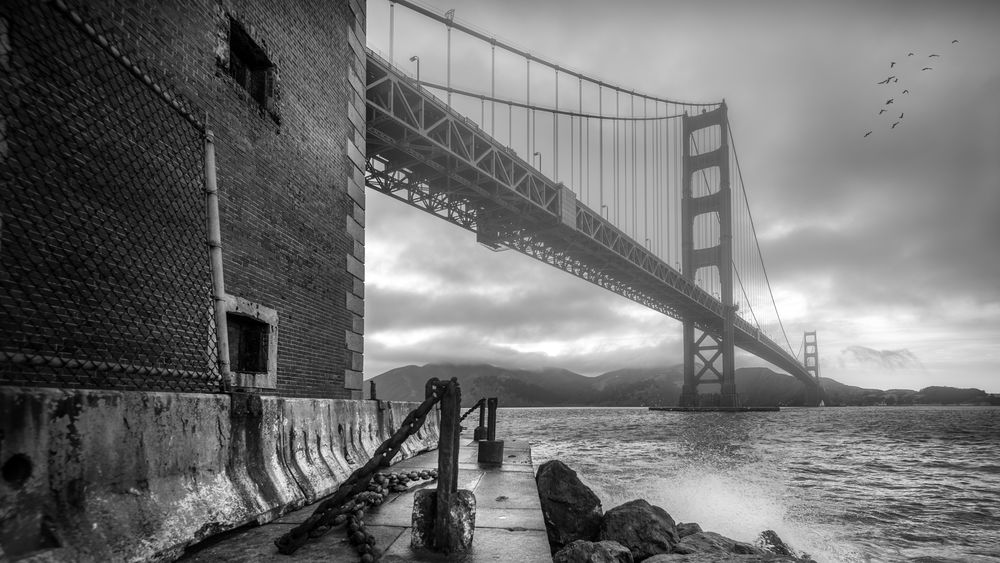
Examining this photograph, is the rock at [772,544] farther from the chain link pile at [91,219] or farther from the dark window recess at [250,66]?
the dark window recess at [250,66]

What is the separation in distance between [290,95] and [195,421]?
6.31 metres

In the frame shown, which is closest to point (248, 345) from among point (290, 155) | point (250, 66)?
point (290, 155)

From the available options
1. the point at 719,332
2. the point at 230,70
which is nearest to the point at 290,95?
the point at 230,70

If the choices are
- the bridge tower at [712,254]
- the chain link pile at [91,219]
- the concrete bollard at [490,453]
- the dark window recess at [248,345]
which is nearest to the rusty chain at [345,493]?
the chain link pile at [91,219]

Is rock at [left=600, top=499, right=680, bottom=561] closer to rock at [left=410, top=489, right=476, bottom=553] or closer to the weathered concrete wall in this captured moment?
the weathered concrete wall

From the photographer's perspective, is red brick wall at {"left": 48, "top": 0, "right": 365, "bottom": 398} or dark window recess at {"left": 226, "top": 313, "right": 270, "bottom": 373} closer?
red brick wall at {"left": 48, "top": 0, "right": 365, "bottom": 398}

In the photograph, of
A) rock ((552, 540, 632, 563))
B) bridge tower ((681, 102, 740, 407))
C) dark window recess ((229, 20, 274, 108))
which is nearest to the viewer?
rock ((552, 540, 632, 563))

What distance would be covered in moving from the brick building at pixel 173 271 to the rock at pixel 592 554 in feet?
6.94

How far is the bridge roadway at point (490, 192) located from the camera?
22312 mm

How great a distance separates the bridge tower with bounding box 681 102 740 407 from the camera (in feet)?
183

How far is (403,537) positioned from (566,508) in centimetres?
493

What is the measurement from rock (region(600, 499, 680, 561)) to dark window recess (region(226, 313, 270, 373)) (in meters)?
4.73

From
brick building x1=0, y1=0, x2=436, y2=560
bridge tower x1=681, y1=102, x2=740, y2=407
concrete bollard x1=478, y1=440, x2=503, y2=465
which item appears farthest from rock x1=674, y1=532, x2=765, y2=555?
bridge tower x1=681, y1=102, x2=740, y2=407

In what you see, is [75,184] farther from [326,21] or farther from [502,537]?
[326,21]
